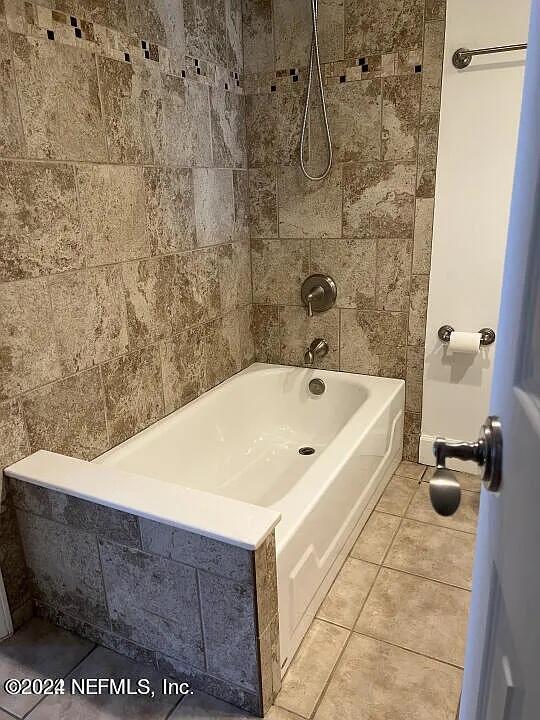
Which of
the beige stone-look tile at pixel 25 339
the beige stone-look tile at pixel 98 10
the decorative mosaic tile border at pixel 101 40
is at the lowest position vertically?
the beige stone-look tile at pixel 25 339

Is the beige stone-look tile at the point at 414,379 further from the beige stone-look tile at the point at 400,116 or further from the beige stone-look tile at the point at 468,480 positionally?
the beige stone-look tile at the point at 400,116

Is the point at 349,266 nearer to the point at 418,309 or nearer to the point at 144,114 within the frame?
the point at 418,309

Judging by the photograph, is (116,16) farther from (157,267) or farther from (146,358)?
(146,358)

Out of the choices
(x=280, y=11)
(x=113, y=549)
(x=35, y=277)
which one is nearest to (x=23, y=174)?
(x=35, y=277)

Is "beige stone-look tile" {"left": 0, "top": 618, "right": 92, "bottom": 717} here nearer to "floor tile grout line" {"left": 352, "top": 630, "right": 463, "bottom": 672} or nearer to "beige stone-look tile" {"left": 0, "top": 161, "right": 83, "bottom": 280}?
"floor tile grout line" {"left": 352, "top": 630, "right": 463, "bottom": 672}

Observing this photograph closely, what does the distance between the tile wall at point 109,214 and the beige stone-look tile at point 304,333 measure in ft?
1.30

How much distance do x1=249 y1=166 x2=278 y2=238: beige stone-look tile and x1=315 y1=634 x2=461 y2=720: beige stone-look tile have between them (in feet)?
6.36

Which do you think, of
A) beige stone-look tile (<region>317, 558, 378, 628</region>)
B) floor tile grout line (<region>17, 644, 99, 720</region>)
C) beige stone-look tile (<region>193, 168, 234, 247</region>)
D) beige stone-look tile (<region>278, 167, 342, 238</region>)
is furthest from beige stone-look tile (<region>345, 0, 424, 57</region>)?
floor tile grout line (<region>17, 644, 99, 720</region>)

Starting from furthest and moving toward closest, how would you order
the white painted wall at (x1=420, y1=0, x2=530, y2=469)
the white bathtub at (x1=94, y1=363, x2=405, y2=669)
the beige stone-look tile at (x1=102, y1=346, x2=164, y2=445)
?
the white painted wall at (x1=420, y1=0, x2=530, y2=469)
the beige stone-look tile at (x1=102, y1=346, x2=164, y2=445)
the white bathtub at (x1=94, y1=363, x2=405, y2=669)

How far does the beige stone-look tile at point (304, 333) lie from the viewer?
109 inches

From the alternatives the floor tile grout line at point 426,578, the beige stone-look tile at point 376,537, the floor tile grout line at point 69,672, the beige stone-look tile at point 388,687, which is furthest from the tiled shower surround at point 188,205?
the floor tile grout line at point 426,578

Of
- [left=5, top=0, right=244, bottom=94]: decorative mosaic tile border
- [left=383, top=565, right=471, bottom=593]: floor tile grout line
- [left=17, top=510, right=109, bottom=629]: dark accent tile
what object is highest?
[left=5, top=0, right=244, bottom=94]: decorative mosaic tile border

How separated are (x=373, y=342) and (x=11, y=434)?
1.72m

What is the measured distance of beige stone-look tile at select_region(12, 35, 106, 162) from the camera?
1.58 metres
